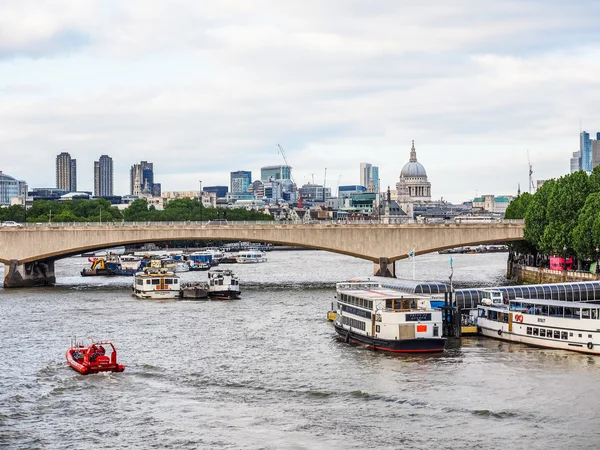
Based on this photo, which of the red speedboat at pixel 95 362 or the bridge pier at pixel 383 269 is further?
the bridge pier at pixel 383 269

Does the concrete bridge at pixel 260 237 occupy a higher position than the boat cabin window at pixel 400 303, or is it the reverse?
the concrete bridge at pixel 260 237

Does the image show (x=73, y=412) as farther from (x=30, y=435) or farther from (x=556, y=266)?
(x=556, y=266)

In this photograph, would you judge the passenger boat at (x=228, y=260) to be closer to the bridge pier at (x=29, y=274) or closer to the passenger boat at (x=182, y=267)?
the passenger boat at (x=182, y=267)

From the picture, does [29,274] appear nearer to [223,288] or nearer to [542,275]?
[223,288]

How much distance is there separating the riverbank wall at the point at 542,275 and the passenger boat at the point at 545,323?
2595 centimetres

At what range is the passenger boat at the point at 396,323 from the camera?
58.7 m

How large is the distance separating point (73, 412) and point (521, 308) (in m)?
27.9

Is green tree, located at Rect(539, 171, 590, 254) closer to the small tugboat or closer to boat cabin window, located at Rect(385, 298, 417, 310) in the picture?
the small tugboat

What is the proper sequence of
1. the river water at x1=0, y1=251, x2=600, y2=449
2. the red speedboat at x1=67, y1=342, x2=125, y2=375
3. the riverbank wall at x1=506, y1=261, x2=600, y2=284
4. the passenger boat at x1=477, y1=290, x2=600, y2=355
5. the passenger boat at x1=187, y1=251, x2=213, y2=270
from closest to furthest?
the river water at x1=0, y1=251, x2=600, y2=449 → the red speedboat at x1=67, y1=342, x2=125, y2=375 → the passenger boat at x1=477, y1=290, x2=600, y2=355 → the riverbank wall at x1=506, y1=261, x2=600, y2=284 → the passenger boat at x1=187, y1=251, x2=213, y2=270

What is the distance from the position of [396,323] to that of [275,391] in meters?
11.7

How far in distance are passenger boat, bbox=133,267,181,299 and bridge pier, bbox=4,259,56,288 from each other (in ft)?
61.4

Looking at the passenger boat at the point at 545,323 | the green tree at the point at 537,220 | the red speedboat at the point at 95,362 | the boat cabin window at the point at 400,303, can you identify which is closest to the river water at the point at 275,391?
the red speedboat at the point at 95,362

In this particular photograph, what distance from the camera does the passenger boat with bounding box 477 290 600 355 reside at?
192 feet

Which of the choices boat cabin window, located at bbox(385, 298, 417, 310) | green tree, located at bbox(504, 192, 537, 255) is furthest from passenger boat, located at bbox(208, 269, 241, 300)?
green tree, located at bbox(504, 192, 537, 255)
